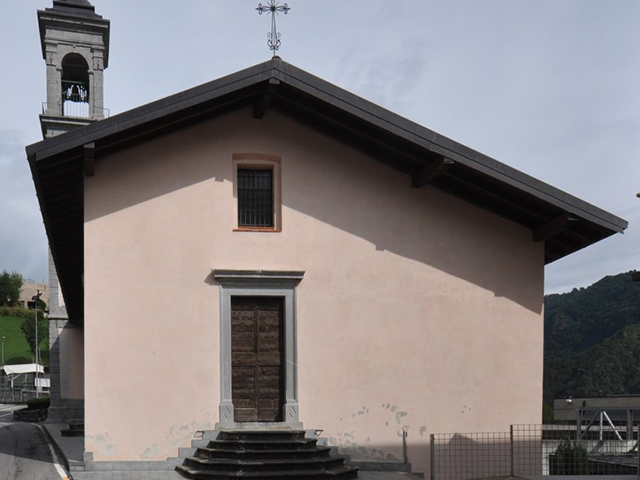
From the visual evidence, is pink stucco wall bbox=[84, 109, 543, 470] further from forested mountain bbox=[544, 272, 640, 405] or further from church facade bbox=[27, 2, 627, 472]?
forested mountain bbox=[544, 272, 640, 405]

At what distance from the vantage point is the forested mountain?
43.1 meters

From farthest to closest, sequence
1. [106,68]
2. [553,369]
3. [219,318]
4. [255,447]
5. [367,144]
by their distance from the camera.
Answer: [553,369] < [106,68] < [367,144] < [219,318] < [255,447]

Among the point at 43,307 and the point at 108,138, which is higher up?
the point at 108,138

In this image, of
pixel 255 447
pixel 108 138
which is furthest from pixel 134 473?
pixel 108 138

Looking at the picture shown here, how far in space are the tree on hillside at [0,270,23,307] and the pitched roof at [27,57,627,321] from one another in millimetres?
87105

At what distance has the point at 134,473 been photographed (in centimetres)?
1183

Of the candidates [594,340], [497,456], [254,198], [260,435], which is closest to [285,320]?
[260,435]

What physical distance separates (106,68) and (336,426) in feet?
76.4

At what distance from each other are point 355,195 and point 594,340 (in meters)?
44.8

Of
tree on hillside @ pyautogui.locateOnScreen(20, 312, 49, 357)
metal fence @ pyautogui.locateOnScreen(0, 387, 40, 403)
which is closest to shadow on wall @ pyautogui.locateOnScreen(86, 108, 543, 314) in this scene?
metal fence @ pyautogui.locateOnScreen(0, 387, 40, 403)

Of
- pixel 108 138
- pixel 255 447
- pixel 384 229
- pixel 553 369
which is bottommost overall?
pixel 553 369

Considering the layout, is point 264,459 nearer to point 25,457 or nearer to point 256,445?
point 256,445

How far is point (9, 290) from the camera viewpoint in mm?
95188

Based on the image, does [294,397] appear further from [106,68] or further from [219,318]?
[106,68]
